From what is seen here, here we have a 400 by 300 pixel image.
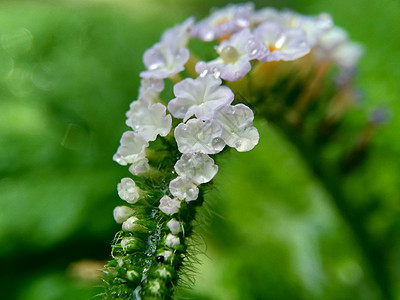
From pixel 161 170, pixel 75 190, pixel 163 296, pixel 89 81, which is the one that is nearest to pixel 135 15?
pixel 89 81

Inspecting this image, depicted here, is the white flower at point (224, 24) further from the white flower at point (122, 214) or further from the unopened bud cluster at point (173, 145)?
the white flower at point (122, 214)

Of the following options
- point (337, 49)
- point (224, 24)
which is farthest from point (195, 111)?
point (337, 49)

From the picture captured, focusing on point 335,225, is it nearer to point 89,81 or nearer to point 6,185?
point 89,81

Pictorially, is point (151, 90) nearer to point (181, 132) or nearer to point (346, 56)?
point (181, 132)

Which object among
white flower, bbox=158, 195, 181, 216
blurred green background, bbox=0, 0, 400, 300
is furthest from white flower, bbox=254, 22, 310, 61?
blurred green background, bbox=0, 0, 400, 300

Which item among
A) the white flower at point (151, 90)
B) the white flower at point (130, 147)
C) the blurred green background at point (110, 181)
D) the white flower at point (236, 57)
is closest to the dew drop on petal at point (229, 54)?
the white flower at point (236, 57)
